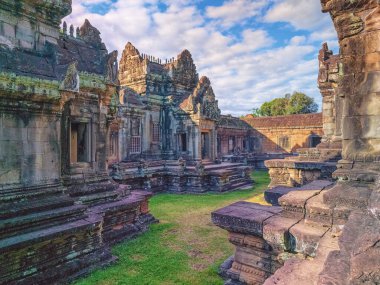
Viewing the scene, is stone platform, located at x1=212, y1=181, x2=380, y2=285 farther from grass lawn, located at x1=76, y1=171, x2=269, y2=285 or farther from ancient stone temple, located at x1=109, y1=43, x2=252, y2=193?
ancient stone temple, located at x1=109, y1=43, x2=252, y2=193

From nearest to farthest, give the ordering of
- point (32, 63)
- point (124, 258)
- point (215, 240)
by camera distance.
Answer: point (32, 63), point (124, 258), point (215, 240)

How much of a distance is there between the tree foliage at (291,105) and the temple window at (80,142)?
46.1 meters

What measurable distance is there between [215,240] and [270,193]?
185 cm

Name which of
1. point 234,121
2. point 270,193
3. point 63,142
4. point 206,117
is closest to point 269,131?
point 234,121

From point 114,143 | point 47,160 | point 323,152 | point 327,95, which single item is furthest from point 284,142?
point 47,160

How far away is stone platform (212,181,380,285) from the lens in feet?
6.15

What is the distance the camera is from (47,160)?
17.5ft

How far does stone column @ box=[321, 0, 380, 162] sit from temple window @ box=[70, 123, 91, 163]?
582 centimetres

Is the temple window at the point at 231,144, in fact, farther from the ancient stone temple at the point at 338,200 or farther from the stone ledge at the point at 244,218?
the ancient stone temple at the point at 338,200

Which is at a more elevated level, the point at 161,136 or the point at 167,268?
the point at 161,136

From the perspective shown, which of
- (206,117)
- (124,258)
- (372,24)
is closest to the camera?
(372,24)

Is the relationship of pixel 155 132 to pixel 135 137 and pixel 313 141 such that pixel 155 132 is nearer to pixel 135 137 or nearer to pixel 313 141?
pixel 135 137

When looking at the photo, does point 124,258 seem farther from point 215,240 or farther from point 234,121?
point 234,121

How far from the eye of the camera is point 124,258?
5.73 meters
